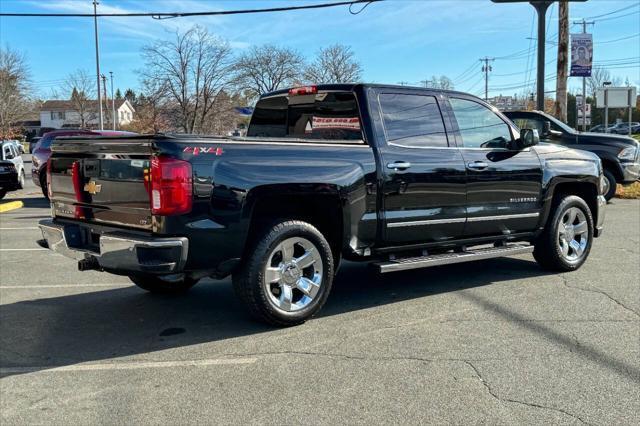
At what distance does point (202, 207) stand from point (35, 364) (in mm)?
1626

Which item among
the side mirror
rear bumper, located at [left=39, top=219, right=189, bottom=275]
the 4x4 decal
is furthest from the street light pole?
rear bumper, located at [left=39, top=219, right=189, bottom=275]

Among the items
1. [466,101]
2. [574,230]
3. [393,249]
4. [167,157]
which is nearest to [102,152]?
[167,157]

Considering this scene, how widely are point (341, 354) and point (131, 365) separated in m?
1.50

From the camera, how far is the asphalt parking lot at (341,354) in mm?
3459

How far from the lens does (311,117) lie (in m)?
6.02

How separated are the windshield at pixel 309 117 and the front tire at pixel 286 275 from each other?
116cm

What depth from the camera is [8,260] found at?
7871 mm

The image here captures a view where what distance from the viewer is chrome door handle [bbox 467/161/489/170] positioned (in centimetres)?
592

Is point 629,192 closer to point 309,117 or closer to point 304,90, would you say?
point 309,117

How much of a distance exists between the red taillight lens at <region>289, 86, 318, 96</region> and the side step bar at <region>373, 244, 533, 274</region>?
184 cm

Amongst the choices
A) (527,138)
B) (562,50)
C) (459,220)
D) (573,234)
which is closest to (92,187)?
(459,220)

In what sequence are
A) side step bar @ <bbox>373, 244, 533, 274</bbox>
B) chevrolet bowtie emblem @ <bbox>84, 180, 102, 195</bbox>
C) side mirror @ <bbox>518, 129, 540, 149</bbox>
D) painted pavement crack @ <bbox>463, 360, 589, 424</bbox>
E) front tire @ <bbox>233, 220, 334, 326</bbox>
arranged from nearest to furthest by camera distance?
1. painted pavement crack @ <bbox>463, 360, 589, 424</bbox>
2. front tire @ <bbox>233, 220, 334, 326</bbox>
3. chevrolet bowtie emblem @ <bbox>84, 180, 102, 195</bbox>
4. side step bar @ <bbox>373, 244, 533, 274</bbox>
5. side mirror @ <bbox>518, 129, 540, 149</bbox>

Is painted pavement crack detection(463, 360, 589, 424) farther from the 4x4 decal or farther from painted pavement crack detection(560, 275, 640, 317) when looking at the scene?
the 4x4 decal

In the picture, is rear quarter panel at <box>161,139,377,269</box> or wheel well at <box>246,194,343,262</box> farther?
wheel well at <box>246,194,343,262</box>
